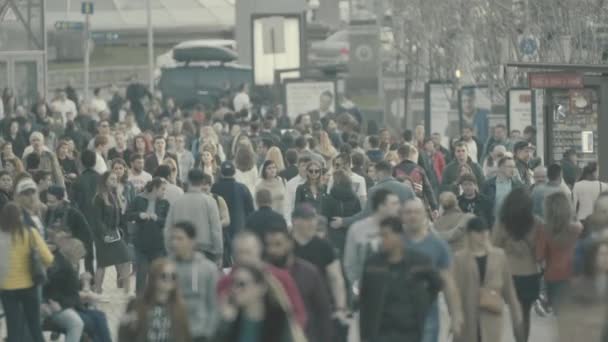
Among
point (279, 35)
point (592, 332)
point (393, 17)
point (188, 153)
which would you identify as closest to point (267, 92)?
point (279, 35)

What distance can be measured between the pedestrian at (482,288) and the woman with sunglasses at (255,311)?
3236 mm

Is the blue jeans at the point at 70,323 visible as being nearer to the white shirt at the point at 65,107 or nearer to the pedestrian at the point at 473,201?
the pedestrian at the point at 473,201

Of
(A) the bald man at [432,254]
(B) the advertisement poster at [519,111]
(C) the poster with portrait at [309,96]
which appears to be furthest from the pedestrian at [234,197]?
(C) the poster with portrait at [309,96]

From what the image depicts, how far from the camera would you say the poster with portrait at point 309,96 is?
43.8m

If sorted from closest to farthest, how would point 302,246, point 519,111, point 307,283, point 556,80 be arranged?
point 307,283, point 302,246, point 556,80, point 519,111

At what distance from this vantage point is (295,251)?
16.0 meters

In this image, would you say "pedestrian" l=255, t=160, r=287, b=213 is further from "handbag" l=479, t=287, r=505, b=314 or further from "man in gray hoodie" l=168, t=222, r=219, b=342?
"man in gray hoodie" l=168, t=222, r=219, b=342

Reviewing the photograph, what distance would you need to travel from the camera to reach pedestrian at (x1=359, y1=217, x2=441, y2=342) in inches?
567

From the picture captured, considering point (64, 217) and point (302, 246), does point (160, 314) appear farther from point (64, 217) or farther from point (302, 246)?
point (64, 217)

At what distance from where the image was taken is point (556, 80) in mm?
26000

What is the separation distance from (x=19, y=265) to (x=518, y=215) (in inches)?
155

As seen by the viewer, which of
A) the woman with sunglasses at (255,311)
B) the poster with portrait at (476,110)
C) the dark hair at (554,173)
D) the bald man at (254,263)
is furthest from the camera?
the poster with portrait at (476,110)

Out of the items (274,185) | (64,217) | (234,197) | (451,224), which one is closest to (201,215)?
(64,217)

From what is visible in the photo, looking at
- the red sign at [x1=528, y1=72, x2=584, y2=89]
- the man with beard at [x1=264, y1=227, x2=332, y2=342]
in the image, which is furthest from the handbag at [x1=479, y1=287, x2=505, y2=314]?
the red sign at [x1=528, y1=72, x2=584, y2=89]
